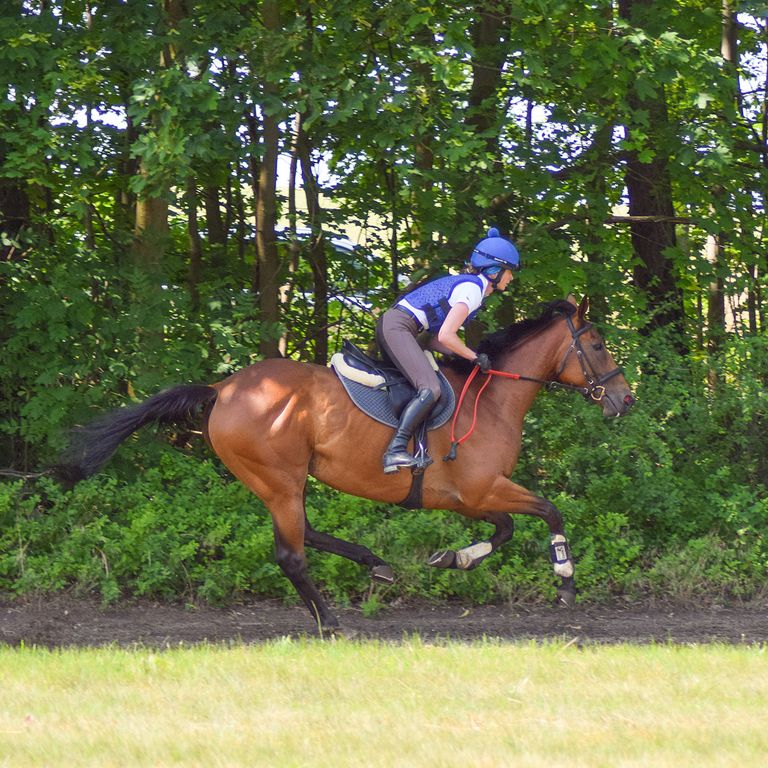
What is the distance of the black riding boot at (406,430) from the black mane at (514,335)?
0.74 meters

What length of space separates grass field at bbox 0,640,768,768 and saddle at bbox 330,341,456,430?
5.61 ft

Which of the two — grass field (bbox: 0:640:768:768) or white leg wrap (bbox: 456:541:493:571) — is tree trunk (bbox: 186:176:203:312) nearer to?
white leg wrap (bbox: 456:541:493:571)

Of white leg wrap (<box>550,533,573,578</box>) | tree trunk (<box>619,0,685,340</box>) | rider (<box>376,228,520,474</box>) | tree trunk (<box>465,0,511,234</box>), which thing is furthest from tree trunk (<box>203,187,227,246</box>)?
white leg wrap (<box>550,533,573,578</box>)

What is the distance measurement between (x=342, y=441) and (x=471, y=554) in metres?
1.25

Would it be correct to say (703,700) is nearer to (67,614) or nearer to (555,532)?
(555,532)

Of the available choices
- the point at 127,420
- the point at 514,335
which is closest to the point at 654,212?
the point at 514,335

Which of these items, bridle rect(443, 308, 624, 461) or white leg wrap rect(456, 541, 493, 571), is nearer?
white leg wrap rect(456, 541, 493, 571)

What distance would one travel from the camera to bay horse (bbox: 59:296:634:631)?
8453 millimetres

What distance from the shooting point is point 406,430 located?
8258mm

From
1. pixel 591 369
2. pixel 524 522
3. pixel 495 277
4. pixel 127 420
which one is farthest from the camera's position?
pixel 524 522

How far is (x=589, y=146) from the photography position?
11.8 metres

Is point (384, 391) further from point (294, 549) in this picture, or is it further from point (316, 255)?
point (316, 255)

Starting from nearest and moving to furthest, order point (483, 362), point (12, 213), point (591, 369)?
1. point (483, 362)
2. point (591, 369)
3. point (12, 213)

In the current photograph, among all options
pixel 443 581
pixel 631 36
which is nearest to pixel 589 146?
pixel 631 36
